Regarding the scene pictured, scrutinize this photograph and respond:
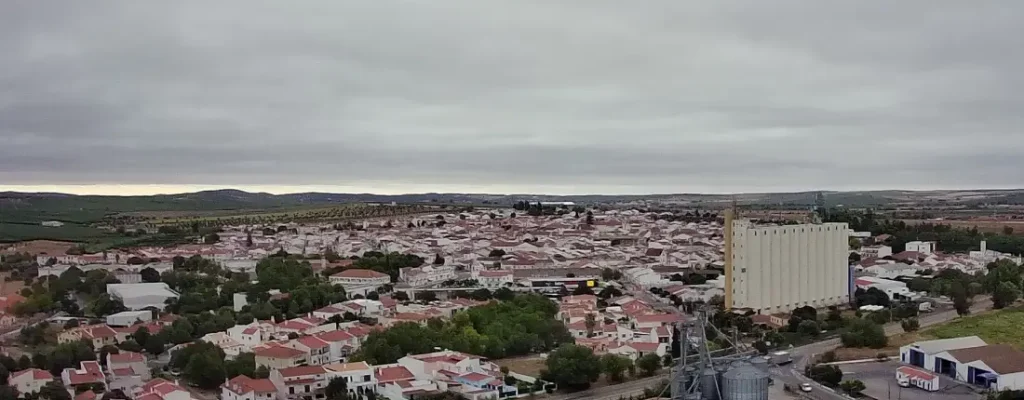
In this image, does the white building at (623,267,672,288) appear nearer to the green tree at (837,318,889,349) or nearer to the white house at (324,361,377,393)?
the green tree at (837,318,889,349)

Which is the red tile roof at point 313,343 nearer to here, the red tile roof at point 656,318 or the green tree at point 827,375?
the red tile roof at point 656,318

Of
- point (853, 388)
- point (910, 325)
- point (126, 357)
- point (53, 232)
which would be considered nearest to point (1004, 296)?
point (910, 325)

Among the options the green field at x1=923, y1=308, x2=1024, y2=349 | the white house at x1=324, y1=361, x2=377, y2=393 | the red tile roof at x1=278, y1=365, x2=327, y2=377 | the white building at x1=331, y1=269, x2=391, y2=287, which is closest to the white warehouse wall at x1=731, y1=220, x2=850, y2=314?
the green field at x1=923, y1=308, x2=1024, y2=349

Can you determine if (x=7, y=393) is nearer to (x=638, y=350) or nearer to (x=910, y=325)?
(x=638, y=350)

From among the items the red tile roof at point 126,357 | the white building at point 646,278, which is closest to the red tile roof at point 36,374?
the red tile roof at point 126,357

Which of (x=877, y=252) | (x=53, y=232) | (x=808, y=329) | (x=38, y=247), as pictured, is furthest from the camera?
(x=877, y=252)

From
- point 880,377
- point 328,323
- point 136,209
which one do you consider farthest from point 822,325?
point 136,209
